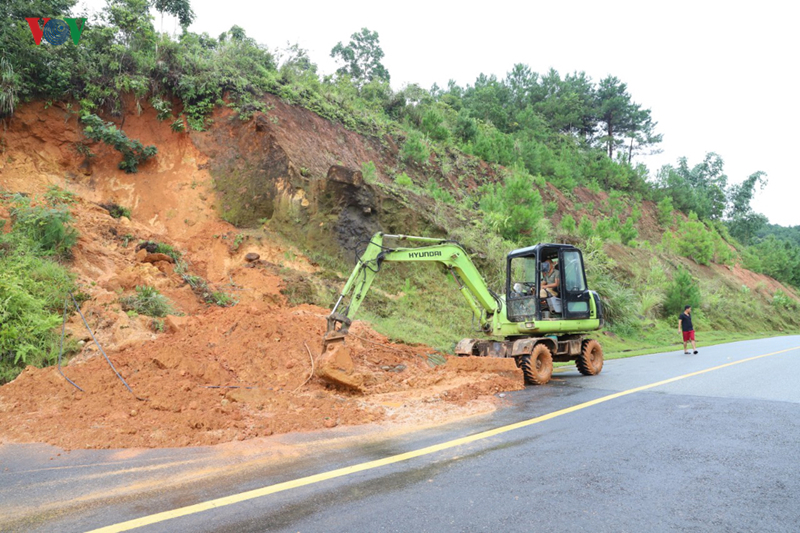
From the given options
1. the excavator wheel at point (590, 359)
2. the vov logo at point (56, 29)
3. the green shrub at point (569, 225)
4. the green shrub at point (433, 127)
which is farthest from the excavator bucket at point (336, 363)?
the green shrub at point (433, 127)

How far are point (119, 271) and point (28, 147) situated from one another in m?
6.25

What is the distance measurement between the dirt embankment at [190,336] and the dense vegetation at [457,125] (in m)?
1.03

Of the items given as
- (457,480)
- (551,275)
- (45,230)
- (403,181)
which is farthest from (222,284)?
(403,181)

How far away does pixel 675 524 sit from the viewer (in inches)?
132

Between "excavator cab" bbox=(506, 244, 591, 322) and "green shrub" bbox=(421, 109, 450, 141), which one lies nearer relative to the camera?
"excavator cab" bbox=(506, 244, 591, 322)

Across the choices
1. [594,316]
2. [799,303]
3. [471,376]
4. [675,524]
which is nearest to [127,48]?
[471,376]

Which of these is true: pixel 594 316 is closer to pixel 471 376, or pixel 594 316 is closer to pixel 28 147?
pixel 471 376

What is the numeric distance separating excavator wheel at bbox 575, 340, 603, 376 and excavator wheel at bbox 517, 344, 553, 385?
49.1 inches

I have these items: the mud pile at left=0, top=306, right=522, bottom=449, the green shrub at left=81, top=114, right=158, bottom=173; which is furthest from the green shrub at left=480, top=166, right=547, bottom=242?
the green shrub at left=81, top=114, right=158, bottom=173

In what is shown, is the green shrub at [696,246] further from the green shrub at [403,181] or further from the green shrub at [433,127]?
the green shrub at [403,181]

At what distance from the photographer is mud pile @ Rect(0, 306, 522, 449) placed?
579cm

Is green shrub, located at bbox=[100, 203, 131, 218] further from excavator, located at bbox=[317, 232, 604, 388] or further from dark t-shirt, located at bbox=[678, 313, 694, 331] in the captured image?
dark t-shirt, located at bbox=[678, 313, 694, 331]

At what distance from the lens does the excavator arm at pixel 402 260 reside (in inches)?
333

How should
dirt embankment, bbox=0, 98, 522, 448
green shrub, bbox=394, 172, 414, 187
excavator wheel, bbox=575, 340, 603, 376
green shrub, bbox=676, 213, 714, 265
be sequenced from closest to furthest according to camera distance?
dirt embankment, bbox=0, 98, 522, 448
excavator wheel, bbox=575, 340, 603, 376
green shrub, bbox=394, 172, 414, 187
green shrub, bbox=676, 213, 714, 265
